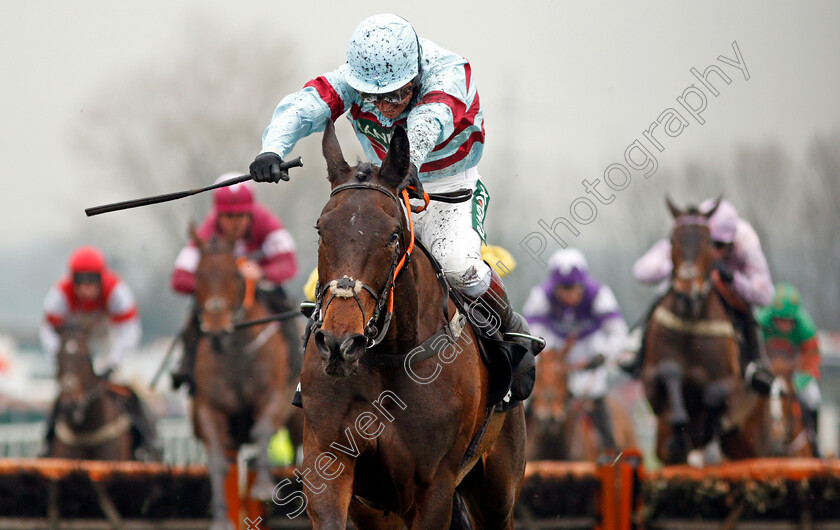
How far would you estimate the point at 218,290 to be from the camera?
344 inches

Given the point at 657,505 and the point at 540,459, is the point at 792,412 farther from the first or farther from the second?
the point at 657,505

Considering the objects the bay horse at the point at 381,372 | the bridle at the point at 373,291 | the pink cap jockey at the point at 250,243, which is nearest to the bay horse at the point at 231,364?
the pink cap jockey at the point at 250,243

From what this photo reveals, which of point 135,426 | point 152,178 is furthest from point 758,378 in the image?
point 152,178

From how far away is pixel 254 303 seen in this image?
916 centimetres

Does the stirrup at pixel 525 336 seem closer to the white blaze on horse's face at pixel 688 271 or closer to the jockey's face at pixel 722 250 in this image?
the white blaze on horse's face at pixel 688 271

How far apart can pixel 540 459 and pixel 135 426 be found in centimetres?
374

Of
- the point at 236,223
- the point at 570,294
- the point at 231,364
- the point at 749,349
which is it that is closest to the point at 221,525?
the point at 231,364

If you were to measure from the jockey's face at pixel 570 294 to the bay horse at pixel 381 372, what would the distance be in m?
6.91

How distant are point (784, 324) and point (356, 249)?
9.14 meters

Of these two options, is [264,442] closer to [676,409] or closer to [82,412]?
[82,412]

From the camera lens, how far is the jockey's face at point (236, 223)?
→ 31.8 ft

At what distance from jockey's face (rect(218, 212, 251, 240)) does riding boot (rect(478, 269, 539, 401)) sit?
16.9 feet

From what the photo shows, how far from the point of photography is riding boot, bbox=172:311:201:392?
30.3 feet

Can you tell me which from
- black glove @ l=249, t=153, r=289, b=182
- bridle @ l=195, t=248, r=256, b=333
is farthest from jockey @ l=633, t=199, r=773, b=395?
black glove @ l=249, t=153, r=289, b=182
